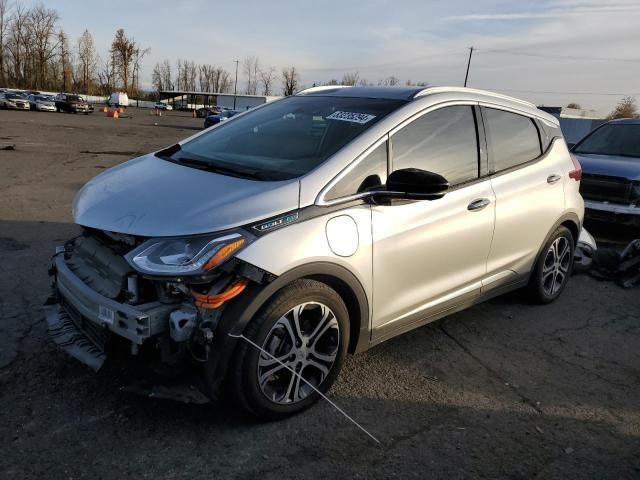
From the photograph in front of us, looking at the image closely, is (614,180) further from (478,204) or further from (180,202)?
(180,202)

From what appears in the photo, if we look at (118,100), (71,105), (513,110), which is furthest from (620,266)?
(118,100)

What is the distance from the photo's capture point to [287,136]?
3.59 m

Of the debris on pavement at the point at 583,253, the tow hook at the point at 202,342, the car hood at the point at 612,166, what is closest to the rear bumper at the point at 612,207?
the car hood at the point at 612,166

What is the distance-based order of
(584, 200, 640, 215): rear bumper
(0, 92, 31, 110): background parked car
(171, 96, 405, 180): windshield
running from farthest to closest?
(0, 92, 31, 110): background parked car < (584, 200, 640, 215): rear bumper < (171, 96, 405, 180): windshield

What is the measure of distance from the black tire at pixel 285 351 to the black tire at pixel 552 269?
7.83 feet

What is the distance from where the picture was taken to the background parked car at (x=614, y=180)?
7.21 metres

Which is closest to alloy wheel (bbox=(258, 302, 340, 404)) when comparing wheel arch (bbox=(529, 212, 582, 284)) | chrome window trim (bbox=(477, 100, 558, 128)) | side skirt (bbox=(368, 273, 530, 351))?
side skirt (bbox=(368, 273, 530, 351))

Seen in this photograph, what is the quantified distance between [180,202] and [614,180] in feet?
22.0

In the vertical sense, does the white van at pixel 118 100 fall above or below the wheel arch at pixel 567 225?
above

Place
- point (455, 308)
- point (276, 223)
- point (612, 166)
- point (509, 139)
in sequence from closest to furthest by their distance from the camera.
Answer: point (276, 223)
point (455, 308)
point (509, 139)
point (612, 166)

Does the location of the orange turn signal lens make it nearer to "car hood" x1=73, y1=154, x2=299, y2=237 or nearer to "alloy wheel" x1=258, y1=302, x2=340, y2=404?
"car hood" x1=73, y1=154, x2=299, y2=237

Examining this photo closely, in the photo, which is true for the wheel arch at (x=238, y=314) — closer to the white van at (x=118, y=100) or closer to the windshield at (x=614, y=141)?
the windshield at (x=614, y=141)

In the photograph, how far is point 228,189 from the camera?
2830 mm

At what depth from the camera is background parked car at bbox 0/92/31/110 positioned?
146 ft
